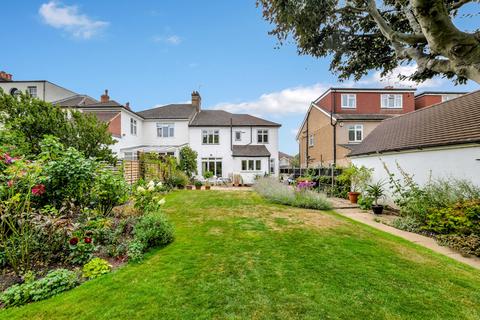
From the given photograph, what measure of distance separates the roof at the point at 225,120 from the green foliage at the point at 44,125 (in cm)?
1537

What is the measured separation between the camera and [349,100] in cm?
2220

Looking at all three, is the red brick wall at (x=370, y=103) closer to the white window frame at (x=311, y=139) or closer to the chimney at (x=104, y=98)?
the white window frame at (x=311, y=139)

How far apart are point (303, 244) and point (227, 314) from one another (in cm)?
303

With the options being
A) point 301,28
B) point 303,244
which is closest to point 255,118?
point 301,28

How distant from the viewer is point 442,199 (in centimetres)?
709

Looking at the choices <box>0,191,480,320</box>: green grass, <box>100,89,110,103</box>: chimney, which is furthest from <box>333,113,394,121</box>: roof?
<box>100,89,110,103</box>: chimney

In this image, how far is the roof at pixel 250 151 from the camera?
23344 mm

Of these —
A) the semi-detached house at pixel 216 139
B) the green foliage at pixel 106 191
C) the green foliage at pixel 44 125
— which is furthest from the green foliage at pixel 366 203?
the semi-detached house at pixel 216 139

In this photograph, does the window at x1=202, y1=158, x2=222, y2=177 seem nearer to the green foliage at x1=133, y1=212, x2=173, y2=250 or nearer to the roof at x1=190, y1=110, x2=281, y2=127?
the roof at x1=190, y1=110, x2=281, y2=127

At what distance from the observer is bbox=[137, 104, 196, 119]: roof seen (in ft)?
81.6

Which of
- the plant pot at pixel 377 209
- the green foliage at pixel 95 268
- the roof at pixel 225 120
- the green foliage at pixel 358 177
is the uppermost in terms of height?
the roof at pixel 225 120

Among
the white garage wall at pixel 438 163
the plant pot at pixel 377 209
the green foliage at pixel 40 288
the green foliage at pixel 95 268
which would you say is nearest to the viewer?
the green foliage at pixel 40 288

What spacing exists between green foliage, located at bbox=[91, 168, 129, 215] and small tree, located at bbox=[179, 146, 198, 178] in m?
15.7

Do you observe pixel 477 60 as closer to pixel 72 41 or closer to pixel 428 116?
pixel 428 116
